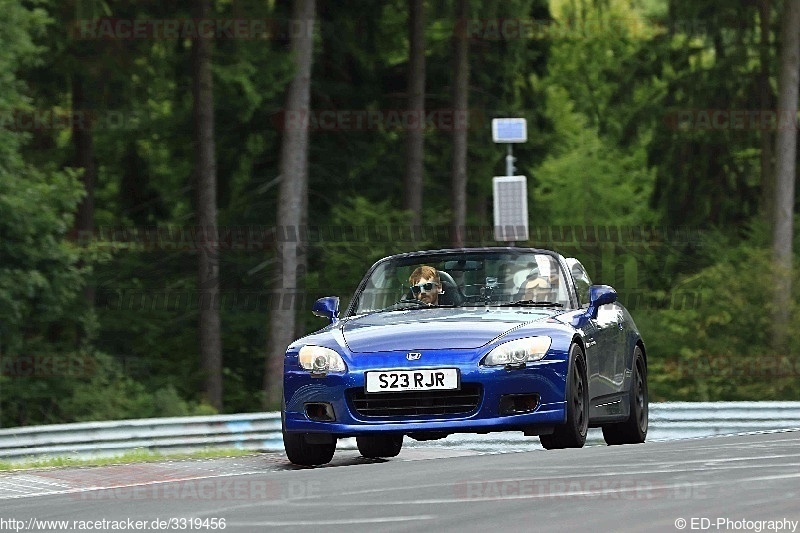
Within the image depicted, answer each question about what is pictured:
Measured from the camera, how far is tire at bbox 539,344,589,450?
12398 millimetres

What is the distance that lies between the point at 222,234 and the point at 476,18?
820 cm

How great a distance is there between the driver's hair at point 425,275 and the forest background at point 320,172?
68.5ft

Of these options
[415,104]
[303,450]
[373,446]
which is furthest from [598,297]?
[415,104]

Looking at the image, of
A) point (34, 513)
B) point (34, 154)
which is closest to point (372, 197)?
point (34, 154)

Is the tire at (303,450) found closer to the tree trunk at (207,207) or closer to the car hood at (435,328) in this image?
the car hood at (435,328)

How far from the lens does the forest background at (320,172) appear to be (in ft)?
123

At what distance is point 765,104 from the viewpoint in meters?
44.6

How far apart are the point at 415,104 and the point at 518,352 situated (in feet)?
108

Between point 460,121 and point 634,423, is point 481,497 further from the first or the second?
point 460,121

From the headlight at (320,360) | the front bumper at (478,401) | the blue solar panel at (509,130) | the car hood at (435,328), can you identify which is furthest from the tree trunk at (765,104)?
the headlight at (320,360)

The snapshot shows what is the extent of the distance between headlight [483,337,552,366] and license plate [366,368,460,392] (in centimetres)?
24

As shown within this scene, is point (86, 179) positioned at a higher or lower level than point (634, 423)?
higher

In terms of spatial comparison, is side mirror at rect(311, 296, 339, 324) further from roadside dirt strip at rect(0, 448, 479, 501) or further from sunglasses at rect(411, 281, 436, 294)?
roadside dirt strip at rect(0, 448, 479, 501)

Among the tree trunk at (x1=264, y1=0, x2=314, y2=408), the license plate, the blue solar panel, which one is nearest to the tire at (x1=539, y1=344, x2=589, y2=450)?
the license plate
